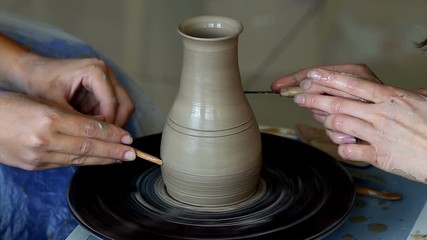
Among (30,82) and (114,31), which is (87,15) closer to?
(114,31)

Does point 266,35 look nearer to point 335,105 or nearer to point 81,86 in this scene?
point 81,86

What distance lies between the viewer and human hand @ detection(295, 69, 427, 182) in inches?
52.1

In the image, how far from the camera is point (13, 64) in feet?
5.64

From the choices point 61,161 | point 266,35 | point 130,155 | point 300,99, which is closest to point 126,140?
point 130,155

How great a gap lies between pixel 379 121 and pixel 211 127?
1.07ft

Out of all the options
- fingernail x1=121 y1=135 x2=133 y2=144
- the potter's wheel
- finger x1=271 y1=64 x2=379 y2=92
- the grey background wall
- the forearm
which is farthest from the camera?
the grey background wall

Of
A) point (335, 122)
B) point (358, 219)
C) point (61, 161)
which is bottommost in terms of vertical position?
point (358, 219)

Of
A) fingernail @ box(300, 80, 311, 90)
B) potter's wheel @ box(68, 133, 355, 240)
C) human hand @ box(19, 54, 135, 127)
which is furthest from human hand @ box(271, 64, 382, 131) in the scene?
human hand @ box(19, 54, 135, 127)

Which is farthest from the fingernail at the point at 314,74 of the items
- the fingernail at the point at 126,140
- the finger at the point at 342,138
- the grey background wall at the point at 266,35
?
the grey background wall at the point at 266,35

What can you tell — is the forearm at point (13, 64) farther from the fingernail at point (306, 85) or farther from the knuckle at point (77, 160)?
the fingernail at point (306, 85)

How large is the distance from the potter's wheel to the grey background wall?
165 cm

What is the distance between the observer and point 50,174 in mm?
1784

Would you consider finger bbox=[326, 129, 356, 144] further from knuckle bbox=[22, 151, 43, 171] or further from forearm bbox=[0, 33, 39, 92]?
forearm bbox=[0, 33, 39, 92]

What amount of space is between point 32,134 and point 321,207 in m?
0.59
